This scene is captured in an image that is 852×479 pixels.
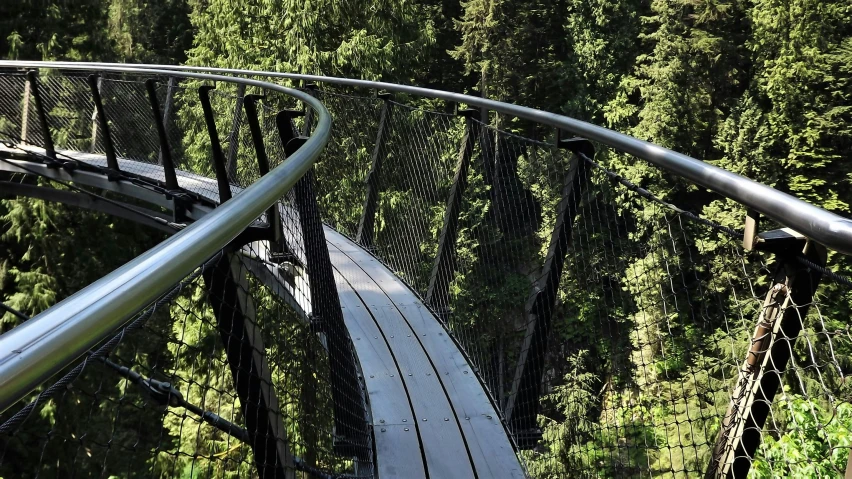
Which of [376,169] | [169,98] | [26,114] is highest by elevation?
[26,114]

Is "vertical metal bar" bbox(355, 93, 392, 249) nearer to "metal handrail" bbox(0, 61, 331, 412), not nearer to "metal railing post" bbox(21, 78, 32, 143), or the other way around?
Result: "metal handrail" bbox(0, 61, 331, 412)

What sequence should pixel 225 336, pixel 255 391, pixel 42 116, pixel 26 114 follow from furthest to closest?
pixel 26 114
pixel 42 116
pixel 255 391
pixel 225 336

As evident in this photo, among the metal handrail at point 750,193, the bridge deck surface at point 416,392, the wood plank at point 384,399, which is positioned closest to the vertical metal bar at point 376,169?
the bridge deck surface at point 416,392

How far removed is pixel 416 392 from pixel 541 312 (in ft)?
2.21

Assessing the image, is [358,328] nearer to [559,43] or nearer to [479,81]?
[479,81]

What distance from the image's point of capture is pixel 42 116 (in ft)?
19.6

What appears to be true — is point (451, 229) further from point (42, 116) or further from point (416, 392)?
point (42, 116)

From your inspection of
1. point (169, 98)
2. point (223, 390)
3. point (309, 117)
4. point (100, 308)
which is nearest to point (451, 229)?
point (223, 390)

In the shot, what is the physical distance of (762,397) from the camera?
3.85ft

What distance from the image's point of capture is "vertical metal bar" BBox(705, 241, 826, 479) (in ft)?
3.54

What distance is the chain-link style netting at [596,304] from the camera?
1229 mm

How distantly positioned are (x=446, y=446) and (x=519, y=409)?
11.1 inches

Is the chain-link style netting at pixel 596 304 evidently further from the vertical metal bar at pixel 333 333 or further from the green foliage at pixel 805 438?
the vertical metal bar at pixel 333 333

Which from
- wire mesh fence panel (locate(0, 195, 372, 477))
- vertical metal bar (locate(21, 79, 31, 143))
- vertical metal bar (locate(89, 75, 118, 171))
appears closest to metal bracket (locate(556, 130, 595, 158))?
wire mesh fence panel (locate(0, 195, 372, 477))
